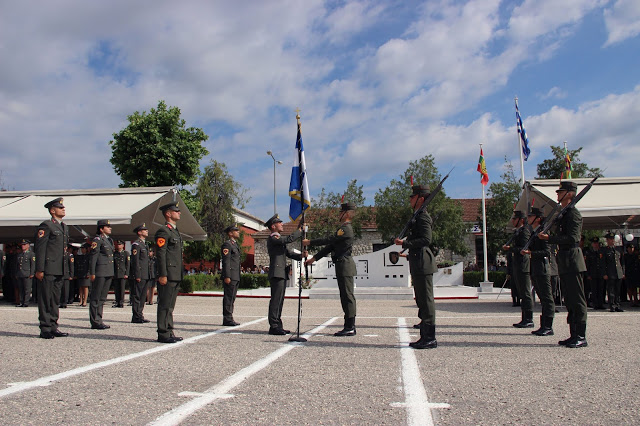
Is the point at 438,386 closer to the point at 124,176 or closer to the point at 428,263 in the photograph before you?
the point at 428,263

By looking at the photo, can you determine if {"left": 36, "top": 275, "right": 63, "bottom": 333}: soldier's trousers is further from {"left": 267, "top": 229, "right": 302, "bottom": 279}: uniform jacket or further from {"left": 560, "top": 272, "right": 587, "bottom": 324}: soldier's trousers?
{"left": 560, "top": 272, "right": 587, "bottom": 324}: soldier's trousers

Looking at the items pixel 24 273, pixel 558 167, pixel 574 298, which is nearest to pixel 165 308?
pixel 574 298

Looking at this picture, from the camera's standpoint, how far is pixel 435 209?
1267 inches

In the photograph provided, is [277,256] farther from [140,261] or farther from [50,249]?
[140,261]

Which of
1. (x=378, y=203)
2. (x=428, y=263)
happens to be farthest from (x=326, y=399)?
(x=378, y=203)

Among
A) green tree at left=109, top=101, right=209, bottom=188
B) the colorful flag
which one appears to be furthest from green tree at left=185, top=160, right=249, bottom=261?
the colorful flag

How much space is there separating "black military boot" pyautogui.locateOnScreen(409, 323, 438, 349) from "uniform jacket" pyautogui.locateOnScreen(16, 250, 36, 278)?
522 inches

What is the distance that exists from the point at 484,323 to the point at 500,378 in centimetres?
525

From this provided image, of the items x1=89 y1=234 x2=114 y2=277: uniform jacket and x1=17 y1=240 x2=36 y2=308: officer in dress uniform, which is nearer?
x1=89 y1=234 x2=114 y2=277: uniform jacket

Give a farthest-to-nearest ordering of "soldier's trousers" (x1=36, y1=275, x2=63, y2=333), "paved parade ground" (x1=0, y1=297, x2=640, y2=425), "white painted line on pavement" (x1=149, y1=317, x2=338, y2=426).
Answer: "soldier's trousers" (x1=36, y1=275, x2=63, y2=333)
"paved parade ground" (x1=0, y1=297, x2=640, y2=425)
"white painted line on pavement" (x1=149, y1=317, x2=338, y2=426)

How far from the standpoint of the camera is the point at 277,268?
8367 millimetres

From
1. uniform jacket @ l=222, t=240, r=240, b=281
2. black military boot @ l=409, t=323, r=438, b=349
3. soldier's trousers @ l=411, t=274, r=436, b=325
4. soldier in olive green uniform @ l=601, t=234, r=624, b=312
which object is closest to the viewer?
black military boot @ l=409, t=323, r=438, b=349

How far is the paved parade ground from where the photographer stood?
136 inches

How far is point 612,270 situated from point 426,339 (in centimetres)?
805
